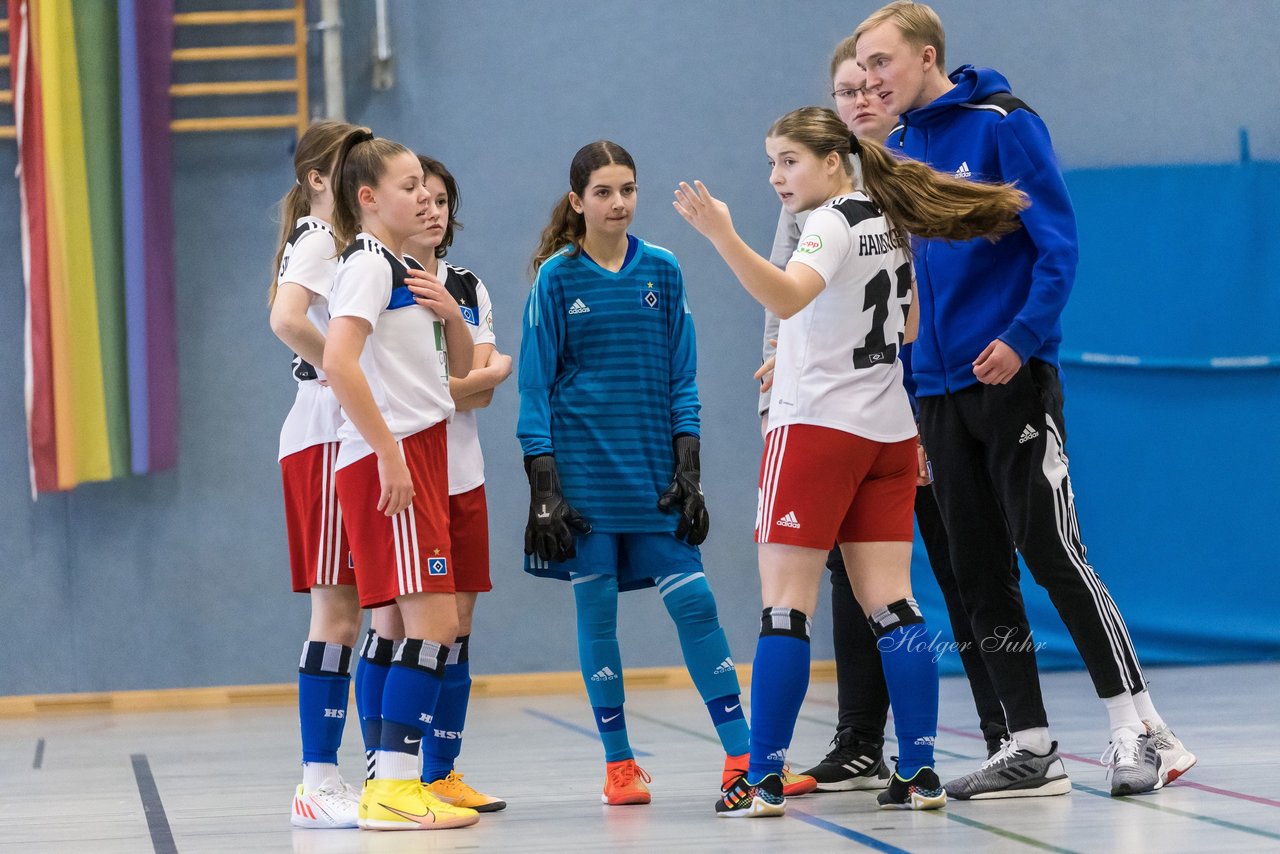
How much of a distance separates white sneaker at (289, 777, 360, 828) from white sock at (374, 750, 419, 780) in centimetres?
13

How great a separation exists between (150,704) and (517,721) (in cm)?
181

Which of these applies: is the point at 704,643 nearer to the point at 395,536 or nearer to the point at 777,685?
the point at 777,685

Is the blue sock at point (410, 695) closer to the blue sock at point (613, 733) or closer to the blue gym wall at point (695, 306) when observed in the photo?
the blue sock at point (613, 733)

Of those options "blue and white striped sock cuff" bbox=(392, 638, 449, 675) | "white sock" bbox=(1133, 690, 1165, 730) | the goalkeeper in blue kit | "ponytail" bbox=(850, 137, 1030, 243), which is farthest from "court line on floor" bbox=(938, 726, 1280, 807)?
"blue and white striped sock cuff" bbox=(392, 638, 449, 675)

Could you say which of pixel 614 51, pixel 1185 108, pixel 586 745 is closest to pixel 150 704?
pixel 586 745

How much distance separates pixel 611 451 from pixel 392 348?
1.82 feet

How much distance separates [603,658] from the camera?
10.2 ft

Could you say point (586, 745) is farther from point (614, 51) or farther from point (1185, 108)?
point (1185, 108)

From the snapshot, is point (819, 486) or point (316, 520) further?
point (316, 520)

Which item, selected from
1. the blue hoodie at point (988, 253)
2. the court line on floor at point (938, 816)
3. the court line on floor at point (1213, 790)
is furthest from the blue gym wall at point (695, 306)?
the court line on floor at point (938, 816)

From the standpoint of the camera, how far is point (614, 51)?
625 cm

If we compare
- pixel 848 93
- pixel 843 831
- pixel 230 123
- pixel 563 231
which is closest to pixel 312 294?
pixel 563 231

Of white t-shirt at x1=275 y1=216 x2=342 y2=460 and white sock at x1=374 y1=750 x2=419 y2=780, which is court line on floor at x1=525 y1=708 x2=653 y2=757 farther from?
white t-shirt at x1=275 y1=216 x2=342 y2=460

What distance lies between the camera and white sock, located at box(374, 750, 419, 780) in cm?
271
